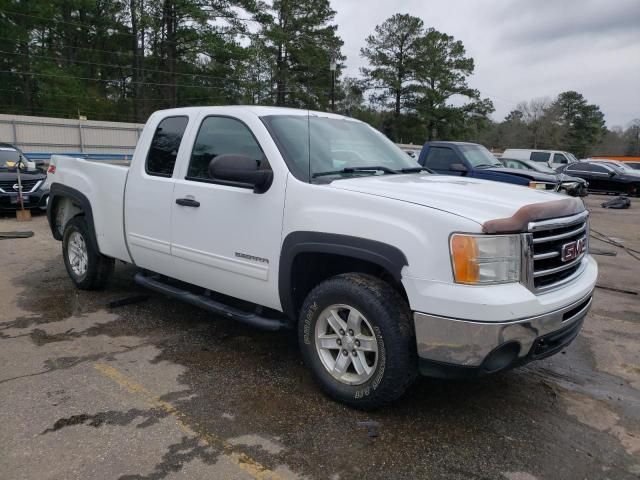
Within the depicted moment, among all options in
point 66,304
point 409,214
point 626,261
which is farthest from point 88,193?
point 626,261

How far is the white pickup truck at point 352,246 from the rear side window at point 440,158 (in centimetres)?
687

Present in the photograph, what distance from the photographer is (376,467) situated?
270cm

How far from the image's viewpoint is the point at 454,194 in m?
3.18

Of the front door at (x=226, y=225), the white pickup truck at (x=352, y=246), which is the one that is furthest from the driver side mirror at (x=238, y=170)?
the front door at (x=226, y=225)

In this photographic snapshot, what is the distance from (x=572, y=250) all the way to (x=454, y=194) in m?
0.83

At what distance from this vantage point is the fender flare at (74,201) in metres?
5.32

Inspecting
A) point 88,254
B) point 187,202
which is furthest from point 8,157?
point 187,202

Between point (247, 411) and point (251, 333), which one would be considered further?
point (251, 333)

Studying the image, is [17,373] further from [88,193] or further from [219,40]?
[219,40]

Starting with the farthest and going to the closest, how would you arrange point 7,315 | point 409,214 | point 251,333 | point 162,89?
point 162,89 → point 7,315 → point 251,333 → point 409,214

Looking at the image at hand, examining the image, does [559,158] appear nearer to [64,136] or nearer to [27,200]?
[27,200]

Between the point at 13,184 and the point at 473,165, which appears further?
the point at 13,184

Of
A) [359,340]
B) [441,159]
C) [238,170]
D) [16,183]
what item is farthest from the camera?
[16,183]

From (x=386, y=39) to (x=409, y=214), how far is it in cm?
5507
